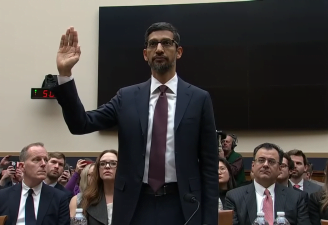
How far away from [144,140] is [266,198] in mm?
1960

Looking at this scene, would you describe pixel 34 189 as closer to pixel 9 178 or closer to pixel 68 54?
pixel 9 178

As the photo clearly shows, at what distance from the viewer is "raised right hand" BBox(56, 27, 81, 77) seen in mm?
1631

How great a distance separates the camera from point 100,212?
342cm

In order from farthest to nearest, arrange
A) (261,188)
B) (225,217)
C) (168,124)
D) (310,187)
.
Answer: (310,187), (261,188), (225,217), (168,124)

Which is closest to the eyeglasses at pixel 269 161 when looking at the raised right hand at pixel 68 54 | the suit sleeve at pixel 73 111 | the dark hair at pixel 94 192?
the dark hair at pixel 94 192

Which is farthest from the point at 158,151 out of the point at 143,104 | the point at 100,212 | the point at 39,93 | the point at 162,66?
the point at 39,93

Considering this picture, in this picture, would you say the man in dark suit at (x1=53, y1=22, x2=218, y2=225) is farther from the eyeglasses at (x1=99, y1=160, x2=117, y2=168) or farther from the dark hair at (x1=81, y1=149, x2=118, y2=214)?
the eyeglasses at (x1=99, y1=160, x2=117, y2=168)

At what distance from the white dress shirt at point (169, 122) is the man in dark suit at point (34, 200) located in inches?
75.9

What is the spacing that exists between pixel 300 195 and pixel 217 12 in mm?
4140

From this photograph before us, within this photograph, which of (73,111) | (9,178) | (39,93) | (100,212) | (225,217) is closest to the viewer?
(73,111)

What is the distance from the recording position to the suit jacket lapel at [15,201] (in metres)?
3.36

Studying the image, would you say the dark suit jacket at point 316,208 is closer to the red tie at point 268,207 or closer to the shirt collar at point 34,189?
the red tie at point 268,207

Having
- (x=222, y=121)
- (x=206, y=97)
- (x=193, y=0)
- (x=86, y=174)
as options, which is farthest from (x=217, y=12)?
(x=206, y=97)

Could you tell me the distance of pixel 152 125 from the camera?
68.0 inches
